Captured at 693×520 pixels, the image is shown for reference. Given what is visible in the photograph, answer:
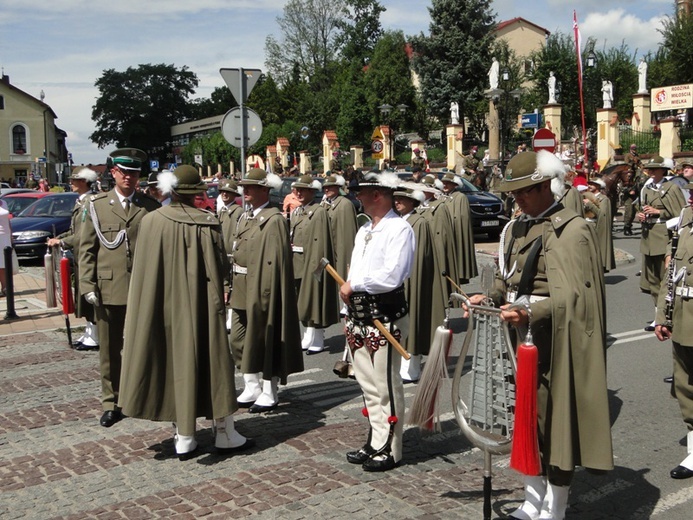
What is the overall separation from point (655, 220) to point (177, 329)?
7.34 metres

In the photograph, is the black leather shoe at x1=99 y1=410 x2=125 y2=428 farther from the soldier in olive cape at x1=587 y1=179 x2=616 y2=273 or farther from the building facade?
the building facade

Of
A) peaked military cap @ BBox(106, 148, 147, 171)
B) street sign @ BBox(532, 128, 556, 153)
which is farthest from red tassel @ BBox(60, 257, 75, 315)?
street sign @ BBox(532, 128, 556, 153)

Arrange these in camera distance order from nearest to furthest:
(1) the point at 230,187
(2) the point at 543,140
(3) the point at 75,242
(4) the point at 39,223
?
(3) the point at 75,242, (1) the point at 230,187, (2) the point at 543,140, (4) the point at 39,223

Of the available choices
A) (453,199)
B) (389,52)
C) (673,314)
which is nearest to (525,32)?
(389,52)

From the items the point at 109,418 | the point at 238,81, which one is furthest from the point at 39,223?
the point at 109,418

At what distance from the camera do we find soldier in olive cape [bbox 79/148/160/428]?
7203 millimetres

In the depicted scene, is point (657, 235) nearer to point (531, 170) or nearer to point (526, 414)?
point (531, 170)

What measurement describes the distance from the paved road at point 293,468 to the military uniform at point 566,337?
83 cm

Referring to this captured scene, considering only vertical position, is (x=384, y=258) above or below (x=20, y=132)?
below

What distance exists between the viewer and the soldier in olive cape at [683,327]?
5750mm

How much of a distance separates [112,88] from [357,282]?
9680 centimetres

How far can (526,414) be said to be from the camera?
4207 mm

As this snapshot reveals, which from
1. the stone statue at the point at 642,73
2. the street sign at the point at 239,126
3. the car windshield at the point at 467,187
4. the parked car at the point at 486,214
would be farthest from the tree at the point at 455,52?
the street sign at the point at 239,126

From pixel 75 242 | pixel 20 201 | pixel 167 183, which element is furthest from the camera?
pixel 20 201
